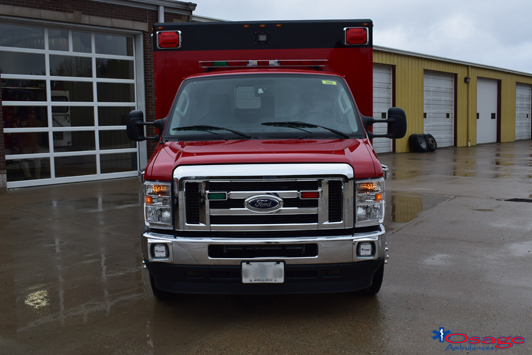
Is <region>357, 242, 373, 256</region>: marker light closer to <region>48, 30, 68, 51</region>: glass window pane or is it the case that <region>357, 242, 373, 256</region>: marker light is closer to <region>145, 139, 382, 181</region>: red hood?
<region>145, 139, 382, 181</region>: red hood

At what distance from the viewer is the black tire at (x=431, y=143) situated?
82.5 feet

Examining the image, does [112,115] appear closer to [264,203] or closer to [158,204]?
[158,204]

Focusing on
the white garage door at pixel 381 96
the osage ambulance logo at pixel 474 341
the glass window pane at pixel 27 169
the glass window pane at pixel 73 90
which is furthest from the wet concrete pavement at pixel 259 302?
the white garage door at pixel 381 96

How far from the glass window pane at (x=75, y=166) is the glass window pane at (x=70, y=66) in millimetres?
2049

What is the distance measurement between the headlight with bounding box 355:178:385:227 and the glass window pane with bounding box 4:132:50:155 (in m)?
10.3

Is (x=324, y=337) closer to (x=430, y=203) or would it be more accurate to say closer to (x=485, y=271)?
(x=485, y=271)

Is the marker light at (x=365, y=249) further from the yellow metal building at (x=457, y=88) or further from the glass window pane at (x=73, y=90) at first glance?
the yellow metal building at (x=457, y=88)

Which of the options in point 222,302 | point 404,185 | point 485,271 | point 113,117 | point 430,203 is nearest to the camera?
point 222,302

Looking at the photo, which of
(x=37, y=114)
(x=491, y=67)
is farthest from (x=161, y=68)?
(x=491, y=67)

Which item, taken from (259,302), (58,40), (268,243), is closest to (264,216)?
(268,243)

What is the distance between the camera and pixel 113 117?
14094 millimetres

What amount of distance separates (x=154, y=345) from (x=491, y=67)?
32.0 m

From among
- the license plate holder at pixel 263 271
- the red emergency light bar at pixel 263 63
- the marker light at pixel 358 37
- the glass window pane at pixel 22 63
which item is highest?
the glass window pane at pixel 22 63

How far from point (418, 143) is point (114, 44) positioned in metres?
15.7
